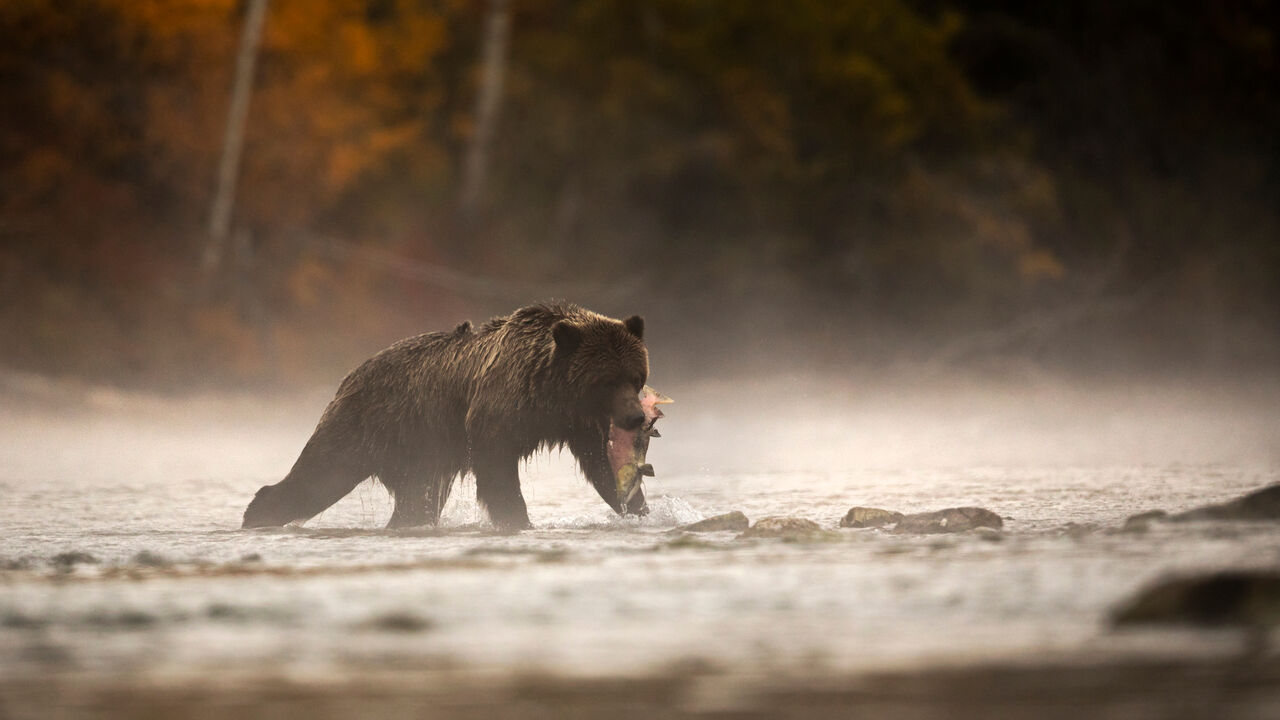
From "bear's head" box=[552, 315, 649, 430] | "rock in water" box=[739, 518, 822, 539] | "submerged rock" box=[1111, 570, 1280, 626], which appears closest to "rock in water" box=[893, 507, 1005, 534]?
"rock in water" box=[739, 518, 822, 539]

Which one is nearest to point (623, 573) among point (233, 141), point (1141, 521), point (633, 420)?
point (633, 420)

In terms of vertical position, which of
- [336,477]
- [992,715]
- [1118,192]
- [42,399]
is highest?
[1118,192]

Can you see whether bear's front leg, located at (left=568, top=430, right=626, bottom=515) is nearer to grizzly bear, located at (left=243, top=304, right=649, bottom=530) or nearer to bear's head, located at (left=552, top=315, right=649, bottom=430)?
grizzly bear, located at (left=243, top=304, right=649, bottom=530)

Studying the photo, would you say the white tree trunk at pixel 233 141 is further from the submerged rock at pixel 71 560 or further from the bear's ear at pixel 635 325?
the submerged rock at pixel 71 560

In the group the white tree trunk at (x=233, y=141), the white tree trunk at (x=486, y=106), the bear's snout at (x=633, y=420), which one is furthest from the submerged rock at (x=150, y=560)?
the white tree trunk at (x=486, y=106)

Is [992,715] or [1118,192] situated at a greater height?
[1118,192]

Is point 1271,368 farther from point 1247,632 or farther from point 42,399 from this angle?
point 1247,632

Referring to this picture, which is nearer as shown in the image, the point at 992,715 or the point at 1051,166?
the point at 992,715

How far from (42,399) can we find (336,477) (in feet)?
50.8

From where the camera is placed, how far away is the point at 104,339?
26.4m

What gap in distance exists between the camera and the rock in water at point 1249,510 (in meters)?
8.87

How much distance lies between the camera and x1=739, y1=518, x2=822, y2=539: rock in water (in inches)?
361

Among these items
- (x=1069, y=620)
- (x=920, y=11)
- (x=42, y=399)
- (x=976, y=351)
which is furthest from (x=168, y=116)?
(x=1069, y=620)

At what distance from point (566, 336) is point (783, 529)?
181 centimetres
